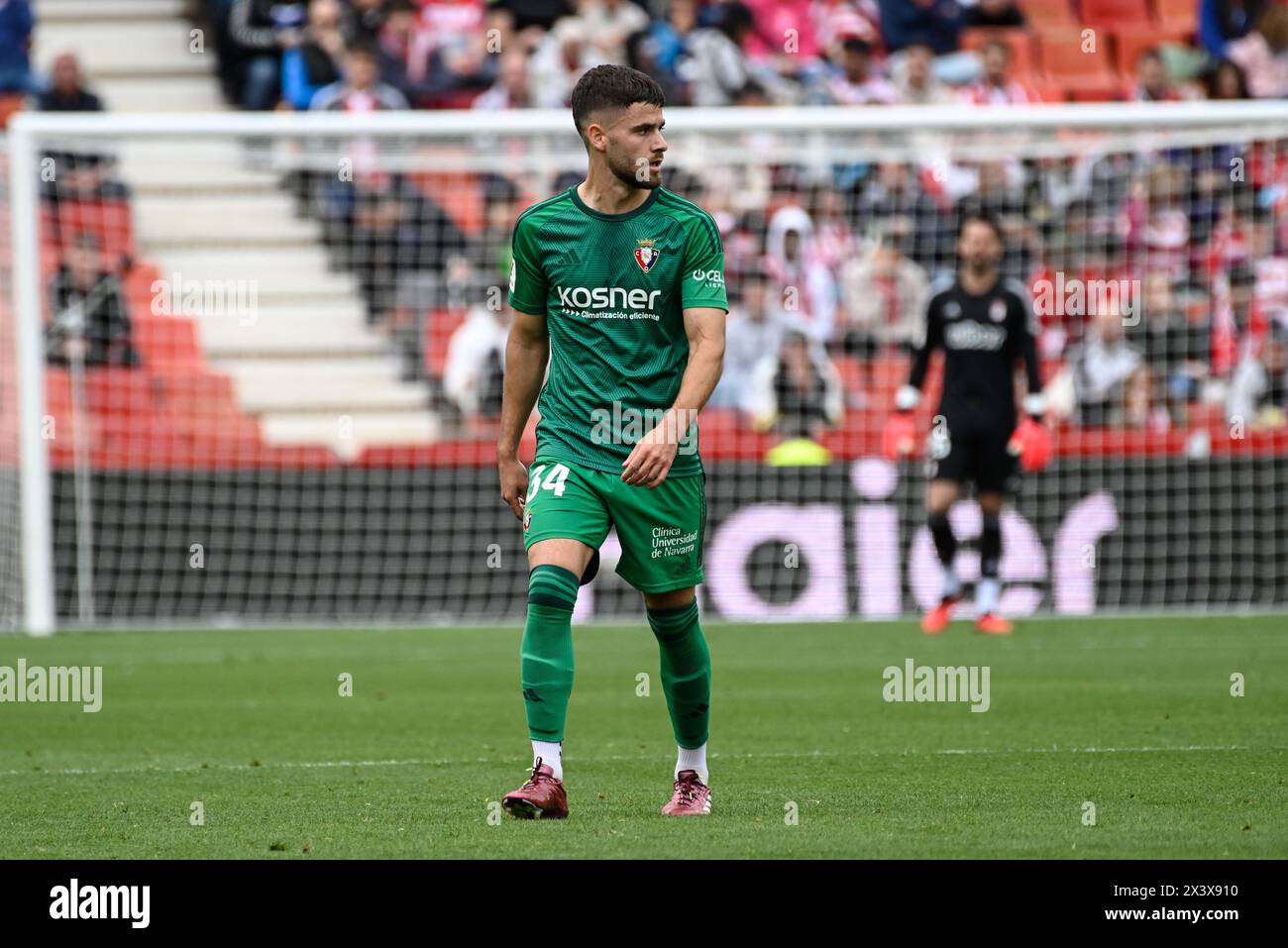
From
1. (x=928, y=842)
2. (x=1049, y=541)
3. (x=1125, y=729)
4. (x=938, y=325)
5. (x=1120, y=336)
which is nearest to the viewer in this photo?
(x=928, y=842)

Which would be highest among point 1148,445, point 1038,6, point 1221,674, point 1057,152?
point 1038,6

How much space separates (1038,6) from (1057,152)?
6.65m

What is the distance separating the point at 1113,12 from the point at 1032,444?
10001mm

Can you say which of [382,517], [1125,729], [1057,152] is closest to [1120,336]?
[1057,152]

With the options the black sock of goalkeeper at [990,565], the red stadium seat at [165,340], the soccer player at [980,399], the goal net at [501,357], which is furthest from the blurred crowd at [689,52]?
the black sock of goalkeeper at [990,565]

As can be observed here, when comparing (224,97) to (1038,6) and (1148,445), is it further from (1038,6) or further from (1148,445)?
(1148,445)

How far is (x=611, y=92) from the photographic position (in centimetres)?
622

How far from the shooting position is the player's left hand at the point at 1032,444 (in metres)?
13.1

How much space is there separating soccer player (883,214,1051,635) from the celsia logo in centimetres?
701

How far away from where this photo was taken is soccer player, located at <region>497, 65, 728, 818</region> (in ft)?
20.1

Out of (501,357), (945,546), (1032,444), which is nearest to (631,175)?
(1032,444)

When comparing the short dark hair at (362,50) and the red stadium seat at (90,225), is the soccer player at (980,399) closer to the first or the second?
the red stadium seat at (90,225)

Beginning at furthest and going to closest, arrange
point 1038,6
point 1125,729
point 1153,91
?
point 1038,6, point 1153,91, point 1125,729

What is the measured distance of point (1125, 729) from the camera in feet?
27.5
